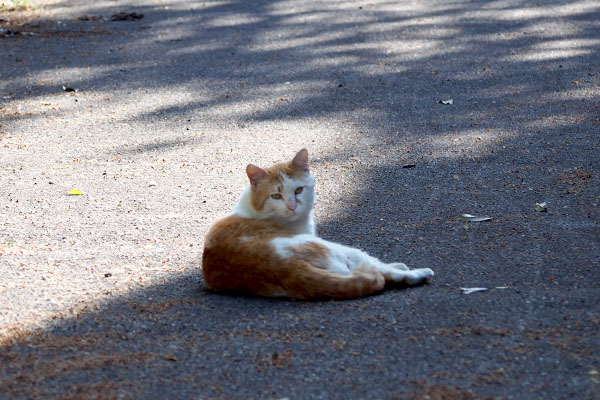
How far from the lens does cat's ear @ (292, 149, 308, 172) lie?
14.4 ft

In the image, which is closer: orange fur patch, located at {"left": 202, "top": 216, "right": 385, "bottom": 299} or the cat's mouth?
orange fur patch, located at {"left": 202, "top": 216, "right": 385, "bottom": 299}

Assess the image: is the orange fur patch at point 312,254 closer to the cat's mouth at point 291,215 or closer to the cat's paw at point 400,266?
the cat's mouth at point 291,215

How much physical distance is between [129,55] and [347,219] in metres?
6.47

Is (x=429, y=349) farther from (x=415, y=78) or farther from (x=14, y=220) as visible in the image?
(x=415, y=78)

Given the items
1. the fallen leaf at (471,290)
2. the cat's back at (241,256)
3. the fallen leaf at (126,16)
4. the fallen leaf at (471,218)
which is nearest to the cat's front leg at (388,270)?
the fallen leaf at (471,290)

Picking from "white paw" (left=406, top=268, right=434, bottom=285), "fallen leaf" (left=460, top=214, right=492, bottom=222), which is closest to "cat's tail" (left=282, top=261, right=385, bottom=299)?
"white paw" (left=406, top=268, right=434, bottom=285)

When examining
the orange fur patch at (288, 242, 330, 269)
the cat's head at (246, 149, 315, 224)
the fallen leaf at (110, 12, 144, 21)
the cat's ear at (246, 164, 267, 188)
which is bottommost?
the orange fur patch at (288, 242, 330, 269)

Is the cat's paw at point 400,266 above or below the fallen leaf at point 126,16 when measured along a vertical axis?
below

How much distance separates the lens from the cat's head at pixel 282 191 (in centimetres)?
429

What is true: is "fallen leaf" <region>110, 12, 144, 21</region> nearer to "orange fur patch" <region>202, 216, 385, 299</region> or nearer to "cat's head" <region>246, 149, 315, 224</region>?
"cat's head" <region>246, 149, 315, 224</region>

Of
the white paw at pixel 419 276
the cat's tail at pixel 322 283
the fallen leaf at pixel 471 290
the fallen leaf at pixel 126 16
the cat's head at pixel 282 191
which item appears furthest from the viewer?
the fallen leaf at pixel 126 16

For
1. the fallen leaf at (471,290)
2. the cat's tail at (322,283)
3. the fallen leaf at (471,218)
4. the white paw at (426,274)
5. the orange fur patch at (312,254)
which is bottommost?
the fallen leaf at (471,218)

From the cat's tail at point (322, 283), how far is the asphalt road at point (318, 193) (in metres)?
0.06

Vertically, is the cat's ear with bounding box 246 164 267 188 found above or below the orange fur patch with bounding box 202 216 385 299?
above
